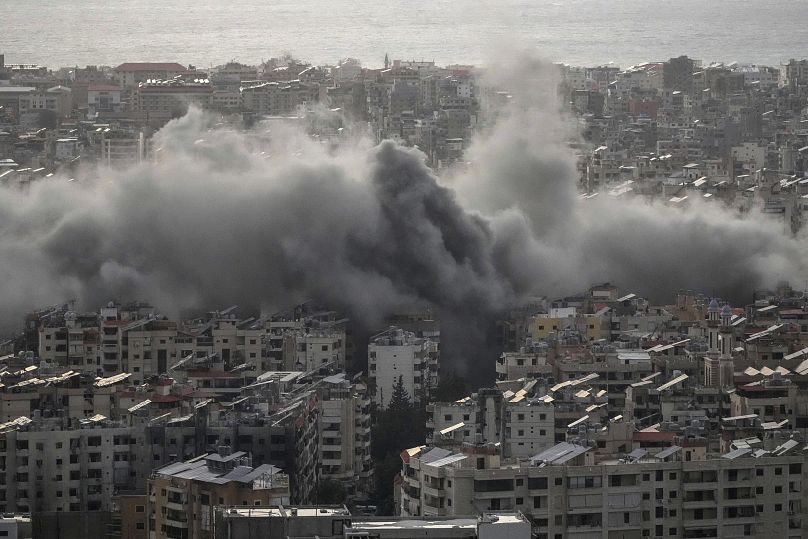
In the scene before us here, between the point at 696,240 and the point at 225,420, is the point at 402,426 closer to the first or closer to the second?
the point at 225,420

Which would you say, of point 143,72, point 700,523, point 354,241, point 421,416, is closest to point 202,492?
point 700,523

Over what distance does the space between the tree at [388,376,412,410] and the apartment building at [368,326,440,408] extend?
50 mm

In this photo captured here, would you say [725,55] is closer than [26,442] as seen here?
No

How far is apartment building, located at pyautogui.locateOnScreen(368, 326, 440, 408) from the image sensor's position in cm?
3743

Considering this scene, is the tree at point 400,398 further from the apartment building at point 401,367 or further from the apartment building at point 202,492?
the apartment building at point 202,492

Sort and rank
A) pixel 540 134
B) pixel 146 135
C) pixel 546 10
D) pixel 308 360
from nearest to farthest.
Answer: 1. pixel 308 360
2. pixel 540 134
3. pixel 146 135
4. pixel 546 10

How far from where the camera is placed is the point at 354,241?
47156mm

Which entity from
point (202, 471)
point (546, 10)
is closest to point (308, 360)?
point (202, 471)

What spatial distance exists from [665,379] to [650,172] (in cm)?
3177

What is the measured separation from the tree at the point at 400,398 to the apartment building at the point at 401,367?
5cm

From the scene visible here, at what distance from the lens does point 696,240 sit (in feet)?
164

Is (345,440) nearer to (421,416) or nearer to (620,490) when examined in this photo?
(421,416)

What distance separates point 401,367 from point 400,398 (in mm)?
1625

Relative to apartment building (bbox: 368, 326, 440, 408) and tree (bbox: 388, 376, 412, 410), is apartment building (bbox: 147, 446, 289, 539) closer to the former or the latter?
tree (bbox: 388, 376, 412, 410)
